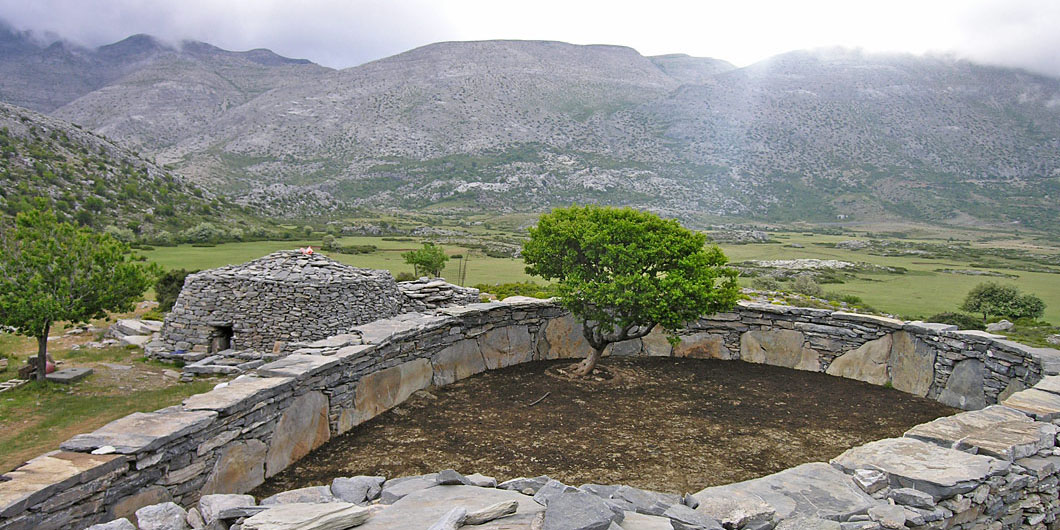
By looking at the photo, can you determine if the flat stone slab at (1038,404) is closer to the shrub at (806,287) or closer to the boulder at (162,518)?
the boulder at (162,518)

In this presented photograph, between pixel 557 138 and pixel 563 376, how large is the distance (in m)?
88.7

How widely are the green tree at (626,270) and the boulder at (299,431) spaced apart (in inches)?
173

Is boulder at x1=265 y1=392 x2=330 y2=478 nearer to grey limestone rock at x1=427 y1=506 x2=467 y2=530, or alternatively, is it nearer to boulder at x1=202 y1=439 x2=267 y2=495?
boulder at x1=202 y1=439 x2=267 y2=495

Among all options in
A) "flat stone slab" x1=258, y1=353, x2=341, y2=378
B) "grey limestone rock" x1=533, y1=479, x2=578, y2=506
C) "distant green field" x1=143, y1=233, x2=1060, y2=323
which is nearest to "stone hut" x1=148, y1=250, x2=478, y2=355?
"flat stone slab" x1=258, y1=353, x2=341, y2=378

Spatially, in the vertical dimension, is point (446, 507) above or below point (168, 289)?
above

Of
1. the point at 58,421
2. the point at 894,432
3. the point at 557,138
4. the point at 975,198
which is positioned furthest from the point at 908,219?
the point at 58,421

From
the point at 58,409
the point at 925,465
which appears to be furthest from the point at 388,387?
the point at 58,409

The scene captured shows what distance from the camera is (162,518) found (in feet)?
12.1

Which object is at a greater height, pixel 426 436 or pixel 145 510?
pixel 145 510

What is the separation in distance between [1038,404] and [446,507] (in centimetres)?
693

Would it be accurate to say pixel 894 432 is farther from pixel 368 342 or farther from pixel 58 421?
pixel 58 421

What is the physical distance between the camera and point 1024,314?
20328mm

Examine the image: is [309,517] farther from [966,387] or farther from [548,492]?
[966,387]

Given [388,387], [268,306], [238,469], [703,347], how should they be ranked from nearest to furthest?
[238,469] < [388,387] < [703,347] < [268,306]
